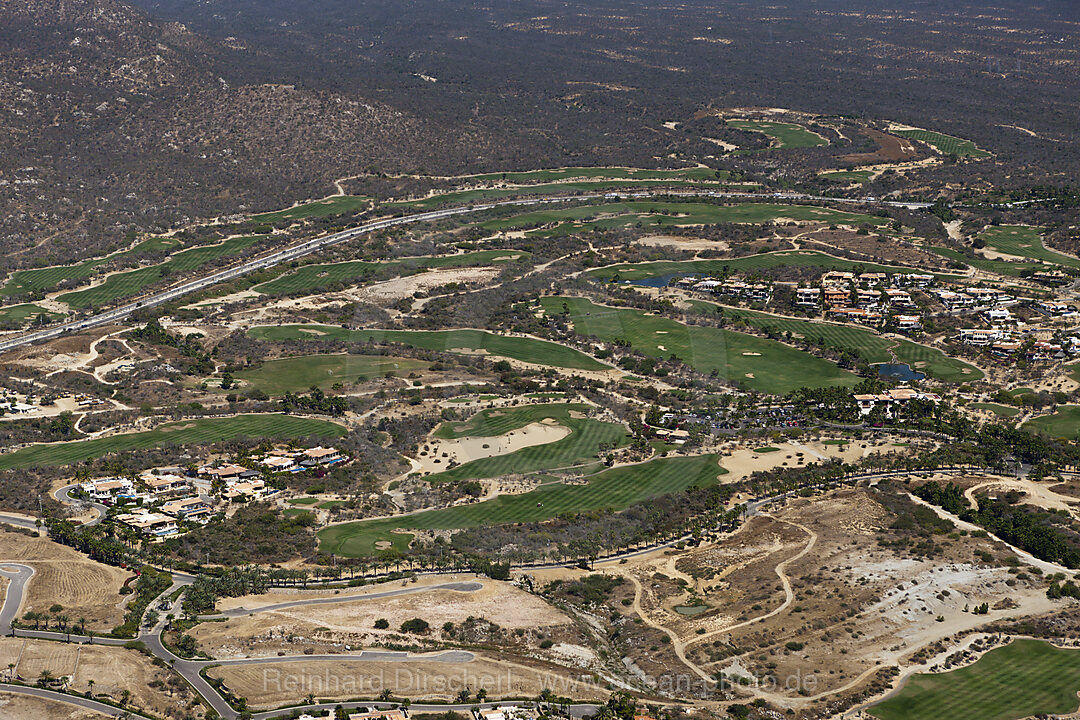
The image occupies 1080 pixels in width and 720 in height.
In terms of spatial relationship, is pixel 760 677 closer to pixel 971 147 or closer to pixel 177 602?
pixel 177 602

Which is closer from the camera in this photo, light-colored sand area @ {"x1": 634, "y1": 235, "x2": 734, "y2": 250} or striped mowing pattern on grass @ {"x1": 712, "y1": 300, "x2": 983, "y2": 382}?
striped mowing pattern on grass @ {"x1": 712, "y1": 300, "x2": 983, "y2": 382}

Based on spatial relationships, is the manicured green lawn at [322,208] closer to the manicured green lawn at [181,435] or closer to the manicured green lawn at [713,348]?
the manicured green lawn at [713,348]

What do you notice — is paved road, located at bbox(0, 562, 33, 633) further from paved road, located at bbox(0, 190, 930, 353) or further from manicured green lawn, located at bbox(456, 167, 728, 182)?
manicured green lawn, located at bbox(456, 167, 728, 182)

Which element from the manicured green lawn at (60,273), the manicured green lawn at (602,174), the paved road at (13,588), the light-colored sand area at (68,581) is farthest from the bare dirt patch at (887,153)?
the paved road at (13,588)

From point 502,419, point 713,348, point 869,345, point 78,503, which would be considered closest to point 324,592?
point 78,503

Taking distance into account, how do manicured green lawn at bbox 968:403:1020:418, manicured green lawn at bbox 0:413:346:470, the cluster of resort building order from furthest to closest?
manicured green lawn at bbox 968:403:1020:418 → manicured green lawn at bbox 0:413:346:470 → the cluster of resort building

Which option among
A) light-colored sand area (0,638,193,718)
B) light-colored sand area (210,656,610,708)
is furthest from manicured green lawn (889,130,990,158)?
light-colored sand area (0,638,193,718)
